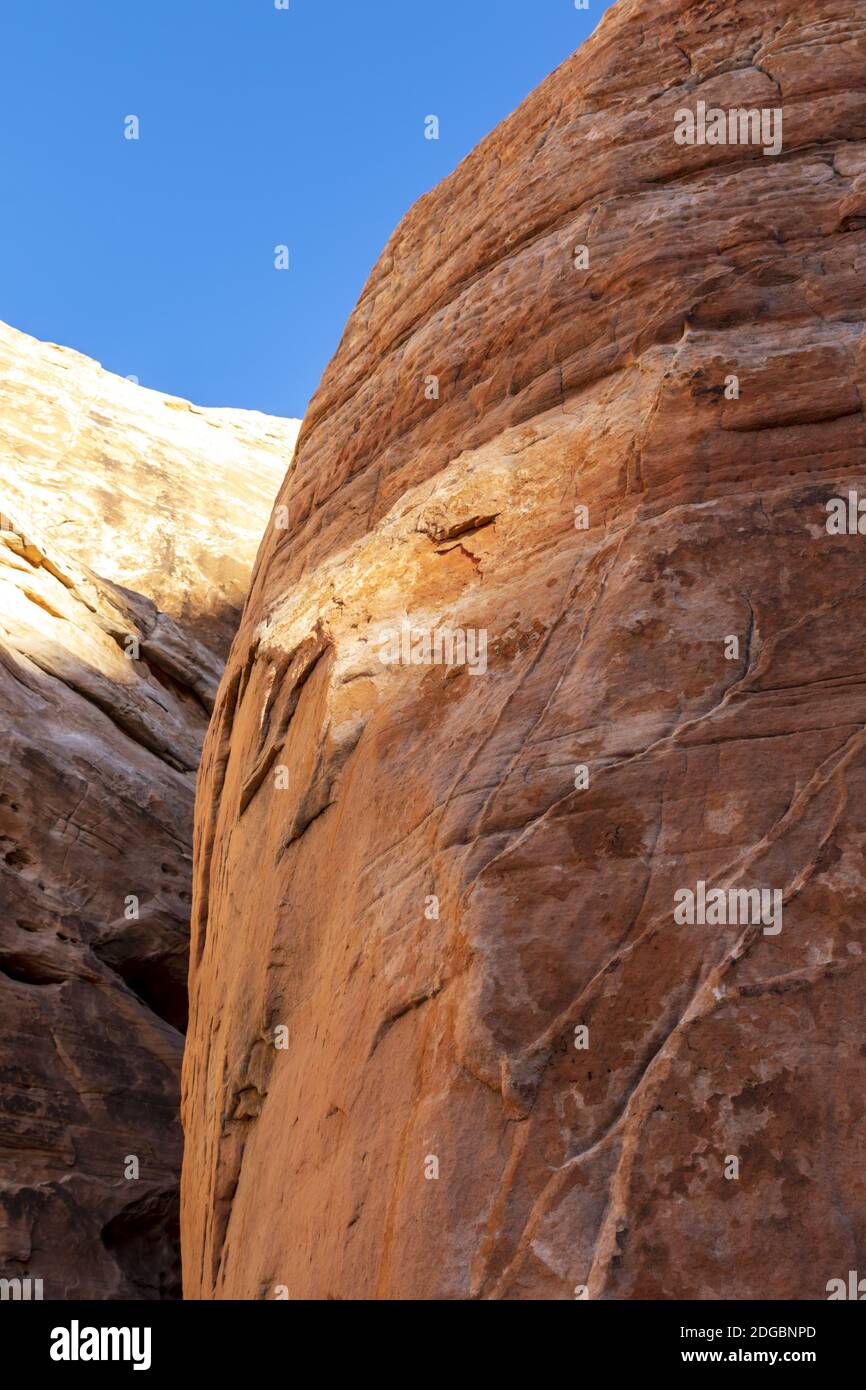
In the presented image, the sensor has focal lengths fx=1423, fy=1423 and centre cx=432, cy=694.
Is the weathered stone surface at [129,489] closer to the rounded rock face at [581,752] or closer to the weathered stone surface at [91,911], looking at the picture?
the weathered stone surface at [91,911]

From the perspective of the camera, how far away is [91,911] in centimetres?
1350

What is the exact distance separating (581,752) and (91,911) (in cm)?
782

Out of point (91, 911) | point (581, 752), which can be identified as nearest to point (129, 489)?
point (91, 911)

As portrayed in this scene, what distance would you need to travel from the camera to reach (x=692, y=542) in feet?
24.2

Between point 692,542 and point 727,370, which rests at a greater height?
point 727,370

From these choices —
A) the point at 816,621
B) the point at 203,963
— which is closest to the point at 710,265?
the point at 816,621

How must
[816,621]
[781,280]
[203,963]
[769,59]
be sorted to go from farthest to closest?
1. [203,963]
2. [769,59]
3. [781,280]
4. [816,621]

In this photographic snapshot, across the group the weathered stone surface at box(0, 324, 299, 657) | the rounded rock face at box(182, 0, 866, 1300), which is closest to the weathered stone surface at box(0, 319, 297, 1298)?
the weathered stone surface at box(0, 324, 299, 657)

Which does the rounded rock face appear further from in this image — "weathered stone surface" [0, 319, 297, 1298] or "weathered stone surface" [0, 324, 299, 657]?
"weathered stone surface" [0, 324, 299, 657]

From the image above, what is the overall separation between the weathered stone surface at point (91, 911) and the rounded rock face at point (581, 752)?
213 centimetres

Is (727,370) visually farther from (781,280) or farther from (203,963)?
(203,963)

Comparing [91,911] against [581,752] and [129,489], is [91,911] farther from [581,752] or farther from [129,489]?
[129,489]

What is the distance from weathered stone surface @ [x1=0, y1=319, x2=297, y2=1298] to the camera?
11.7m

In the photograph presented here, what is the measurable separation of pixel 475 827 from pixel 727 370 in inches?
115
